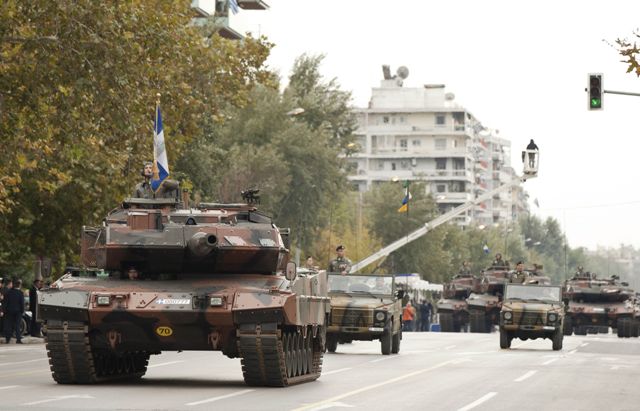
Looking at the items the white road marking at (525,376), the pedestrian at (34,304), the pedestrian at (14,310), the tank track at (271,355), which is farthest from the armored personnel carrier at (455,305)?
the tank track at (271,355)

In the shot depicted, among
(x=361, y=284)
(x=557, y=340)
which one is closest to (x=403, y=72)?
(x=557, y=340)

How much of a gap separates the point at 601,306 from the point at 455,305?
9452 mm

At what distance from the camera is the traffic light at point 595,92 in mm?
36438

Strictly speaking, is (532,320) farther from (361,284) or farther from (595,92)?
(595,92)

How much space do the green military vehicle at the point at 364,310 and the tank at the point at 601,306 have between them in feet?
75.0

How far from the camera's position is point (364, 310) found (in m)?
34.2

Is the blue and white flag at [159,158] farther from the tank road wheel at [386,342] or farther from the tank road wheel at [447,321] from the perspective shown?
the tank road wheel at [447,321]

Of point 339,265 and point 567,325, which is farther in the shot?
point 567,325

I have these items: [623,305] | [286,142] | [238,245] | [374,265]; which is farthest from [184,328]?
[374,265]

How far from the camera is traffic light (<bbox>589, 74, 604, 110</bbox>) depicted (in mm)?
36438

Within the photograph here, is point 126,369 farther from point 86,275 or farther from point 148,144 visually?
point 148,144

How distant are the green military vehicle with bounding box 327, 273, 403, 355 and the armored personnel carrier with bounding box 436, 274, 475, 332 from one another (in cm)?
3020

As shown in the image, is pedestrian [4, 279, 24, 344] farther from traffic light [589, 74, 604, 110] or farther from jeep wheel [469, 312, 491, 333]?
jeep wheel [469, 312, 491, 333]

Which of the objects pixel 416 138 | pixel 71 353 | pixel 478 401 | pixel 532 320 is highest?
pixel 416 138
